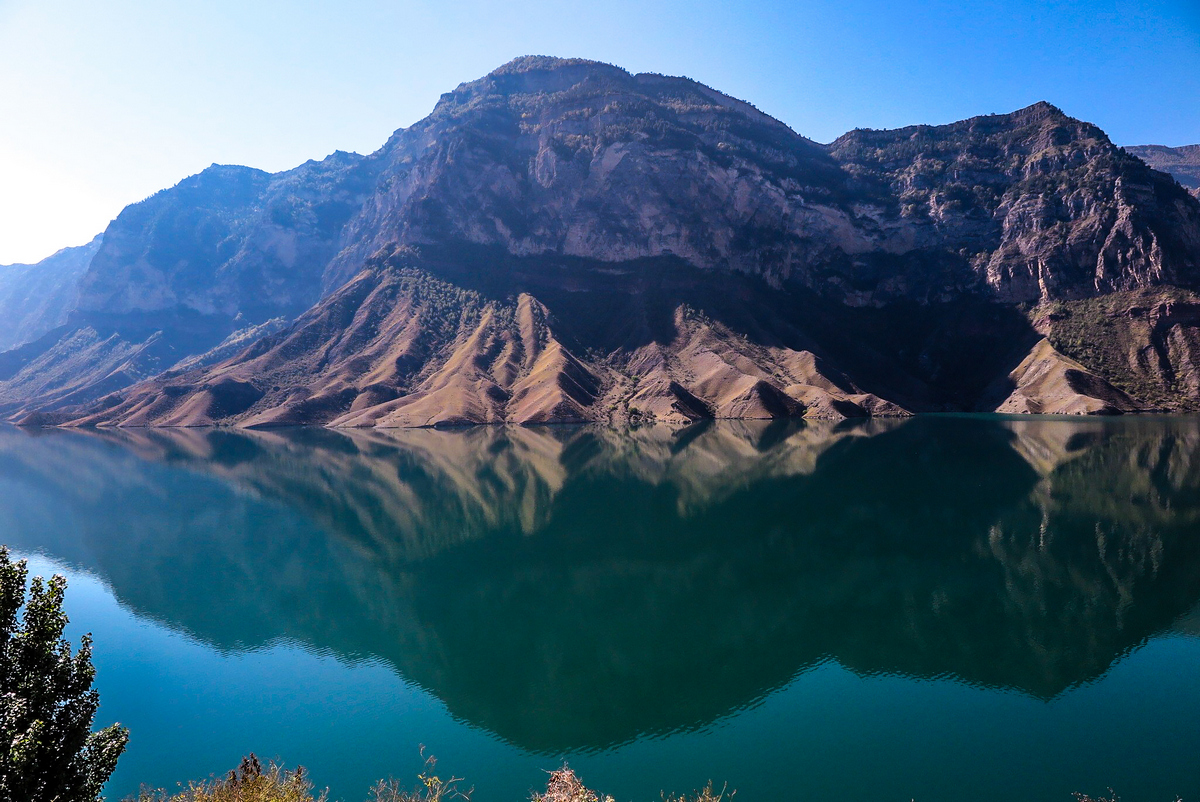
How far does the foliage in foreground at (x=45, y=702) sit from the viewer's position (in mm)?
8992

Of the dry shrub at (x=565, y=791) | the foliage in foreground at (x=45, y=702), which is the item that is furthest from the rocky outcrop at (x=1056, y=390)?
the foliage in foreground at (x=45, y=702)

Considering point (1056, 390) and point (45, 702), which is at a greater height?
point (1056, 390)

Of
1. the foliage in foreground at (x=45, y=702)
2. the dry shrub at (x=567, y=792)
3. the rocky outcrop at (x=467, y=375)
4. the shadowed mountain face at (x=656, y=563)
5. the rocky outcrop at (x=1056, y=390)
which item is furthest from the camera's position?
the rocky outcrop at (x=467, y=375)

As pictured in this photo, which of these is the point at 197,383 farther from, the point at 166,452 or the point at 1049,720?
the point at 1049,720

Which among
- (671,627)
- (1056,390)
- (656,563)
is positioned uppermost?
(1056,390)

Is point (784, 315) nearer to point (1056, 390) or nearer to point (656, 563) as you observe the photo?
point (1056, 390)

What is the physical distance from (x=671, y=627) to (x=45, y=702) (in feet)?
82.5

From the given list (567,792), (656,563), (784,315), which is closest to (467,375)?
(784,315)

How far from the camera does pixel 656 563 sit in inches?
1612

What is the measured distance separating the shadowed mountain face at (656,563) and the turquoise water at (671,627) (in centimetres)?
24

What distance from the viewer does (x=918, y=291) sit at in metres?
181

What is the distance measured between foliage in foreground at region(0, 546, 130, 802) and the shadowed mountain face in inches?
556

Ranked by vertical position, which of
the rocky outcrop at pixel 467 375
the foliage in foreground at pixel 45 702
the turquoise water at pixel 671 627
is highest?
the rocky outcrop at pixel 467 375

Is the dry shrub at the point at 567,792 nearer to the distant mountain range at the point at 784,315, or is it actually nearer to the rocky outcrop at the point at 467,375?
the rocky outcrop at the point at 467,375
